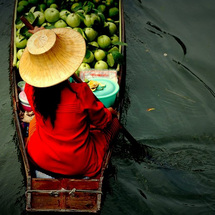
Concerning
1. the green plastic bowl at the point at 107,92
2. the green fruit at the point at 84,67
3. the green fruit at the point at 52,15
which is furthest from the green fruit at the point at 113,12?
the green plastic bowl at the point at 107,92

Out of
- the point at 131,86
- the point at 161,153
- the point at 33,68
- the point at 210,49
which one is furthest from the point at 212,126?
the point at 33,68

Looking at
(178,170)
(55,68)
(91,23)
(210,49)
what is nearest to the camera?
(55,68)

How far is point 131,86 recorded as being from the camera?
4.66m

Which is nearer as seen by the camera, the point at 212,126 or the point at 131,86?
the point at 212,126

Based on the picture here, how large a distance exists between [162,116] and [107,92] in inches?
57.7

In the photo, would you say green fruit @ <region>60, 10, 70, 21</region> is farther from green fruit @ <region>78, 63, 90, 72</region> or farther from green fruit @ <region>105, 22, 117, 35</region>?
green fruit @ <region>78, 63, 90, 72</region>

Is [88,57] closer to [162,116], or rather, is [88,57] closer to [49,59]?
[162,116]

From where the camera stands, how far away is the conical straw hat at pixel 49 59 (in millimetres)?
1924

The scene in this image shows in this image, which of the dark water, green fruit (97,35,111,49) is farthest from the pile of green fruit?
the dark water

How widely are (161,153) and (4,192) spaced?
2.11m

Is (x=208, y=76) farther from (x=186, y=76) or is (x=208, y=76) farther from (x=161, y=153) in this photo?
(x=161, y=153)

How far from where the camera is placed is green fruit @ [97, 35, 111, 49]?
3.90 m

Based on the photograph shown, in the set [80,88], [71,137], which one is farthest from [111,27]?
[71,137]

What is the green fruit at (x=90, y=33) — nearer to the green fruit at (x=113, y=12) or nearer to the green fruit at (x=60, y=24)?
the green fruit at (x=60, y=24)
